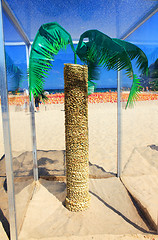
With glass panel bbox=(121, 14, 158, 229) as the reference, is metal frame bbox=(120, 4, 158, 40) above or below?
above

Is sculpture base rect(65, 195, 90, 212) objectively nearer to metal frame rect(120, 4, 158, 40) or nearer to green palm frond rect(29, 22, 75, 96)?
green palm frond rect(29, 22, 75, 96)

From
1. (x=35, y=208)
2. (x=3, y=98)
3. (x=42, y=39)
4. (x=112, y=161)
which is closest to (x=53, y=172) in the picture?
(x=35, y=208)

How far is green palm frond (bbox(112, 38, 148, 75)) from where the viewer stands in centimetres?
190

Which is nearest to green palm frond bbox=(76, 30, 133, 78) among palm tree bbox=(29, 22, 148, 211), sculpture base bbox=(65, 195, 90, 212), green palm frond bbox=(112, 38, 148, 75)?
palm tree bbox=(29, 22, 148, 211)

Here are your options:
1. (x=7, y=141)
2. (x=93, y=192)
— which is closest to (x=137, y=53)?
(x=7, y=141)

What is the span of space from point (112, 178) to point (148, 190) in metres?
0.72

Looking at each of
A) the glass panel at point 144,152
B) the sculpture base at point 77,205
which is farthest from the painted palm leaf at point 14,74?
the sculpture base at point 77,205

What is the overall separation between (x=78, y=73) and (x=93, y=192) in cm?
197

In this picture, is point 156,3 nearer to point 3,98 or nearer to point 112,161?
point 3,98

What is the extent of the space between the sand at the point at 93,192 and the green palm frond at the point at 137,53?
4.55 feet

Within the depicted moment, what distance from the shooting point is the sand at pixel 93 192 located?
209 centimetres

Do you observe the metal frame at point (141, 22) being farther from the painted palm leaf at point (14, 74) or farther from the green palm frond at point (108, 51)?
the painted palm leaf at point (14, 74)

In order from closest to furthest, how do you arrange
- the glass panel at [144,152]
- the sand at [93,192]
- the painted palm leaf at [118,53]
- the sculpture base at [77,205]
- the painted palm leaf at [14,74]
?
the painted palm leaf at [118,53]
the painted palm leaf at [14,74]
the sand at [93,192]
the sculpture base at [77,205]
the glass panel at [144,152]

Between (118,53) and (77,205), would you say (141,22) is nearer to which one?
(118,53)
